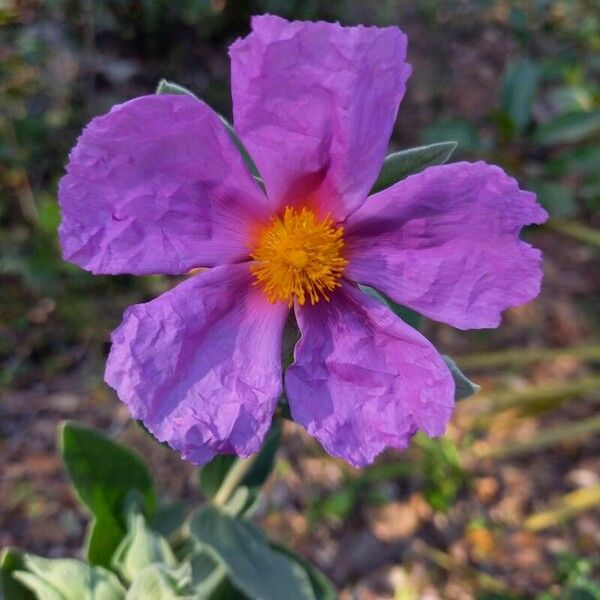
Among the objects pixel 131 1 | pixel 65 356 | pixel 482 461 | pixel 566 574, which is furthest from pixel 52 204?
pixel 566 574

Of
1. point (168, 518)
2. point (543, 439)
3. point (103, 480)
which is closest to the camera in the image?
point (103, 480)

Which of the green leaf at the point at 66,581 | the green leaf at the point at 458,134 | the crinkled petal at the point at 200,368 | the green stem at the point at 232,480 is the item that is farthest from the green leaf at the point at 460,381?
the green leaf at the point at 458,134

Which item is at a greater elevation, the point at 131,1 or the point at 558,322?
the point at 131,1

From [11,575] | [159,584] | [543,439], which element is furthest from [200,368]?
[543,439]

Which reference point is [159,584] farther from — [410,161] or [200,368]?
[410,161]

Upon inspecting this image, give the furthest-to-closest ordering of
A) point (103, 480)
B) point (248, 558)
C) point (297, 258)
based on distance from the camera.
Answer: point (103, 480) → point (248, 558) → point (297, 258)

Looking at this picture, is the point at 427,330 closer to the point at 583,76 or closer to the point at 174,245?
the point at 583,76
